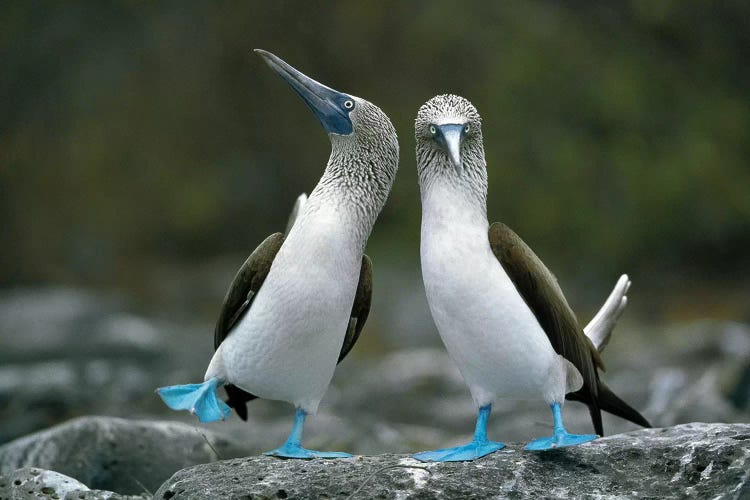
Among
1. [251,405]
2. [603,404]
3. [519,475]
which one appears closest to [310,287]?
[519,475]

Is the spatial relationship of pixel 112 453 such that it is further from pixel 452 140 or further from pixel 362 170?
pixel 452 140

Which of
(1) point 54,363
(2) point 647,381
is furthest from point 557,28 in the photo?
(1) point 54,363

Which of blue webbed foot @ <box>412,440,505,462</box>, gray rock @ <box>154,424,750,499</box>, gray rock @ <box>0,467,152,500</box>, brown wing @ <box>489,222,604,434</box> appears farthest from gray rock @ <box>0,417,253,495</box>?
brown wing @ <box>489,222,604,434</box>

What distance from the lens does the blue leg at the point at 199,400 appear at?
14.2 ft

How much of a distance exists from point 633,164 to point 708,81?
177 cm

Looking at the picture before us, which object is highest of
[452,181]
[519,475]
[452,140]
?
[452,140]

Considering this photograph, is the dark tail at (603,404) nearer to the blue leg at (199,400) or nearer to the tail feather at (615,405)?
the tail feather at (615,405)

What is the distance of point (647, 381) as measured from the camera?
382 inches

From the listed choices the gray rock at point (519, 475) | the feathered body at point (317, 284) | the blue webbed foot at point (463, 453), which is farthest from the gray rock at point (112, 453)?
the blue webbed foot at point (463, 453)

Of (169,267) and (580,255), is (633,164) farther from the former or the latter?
(169,267)

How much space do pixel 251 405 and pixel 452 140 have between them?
6.06 m

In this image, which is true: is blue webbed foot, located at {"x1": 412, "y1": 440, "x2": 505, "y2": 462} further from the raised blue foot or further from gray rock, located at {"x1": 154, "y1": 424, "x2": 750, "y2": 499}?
the raised blue foot

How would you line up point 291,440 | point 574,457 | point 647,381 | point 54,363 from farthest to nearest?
point 54,363 < point 647,381 < point 291,440 < point 574,457

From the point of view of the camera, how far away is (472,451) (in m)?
4.09
